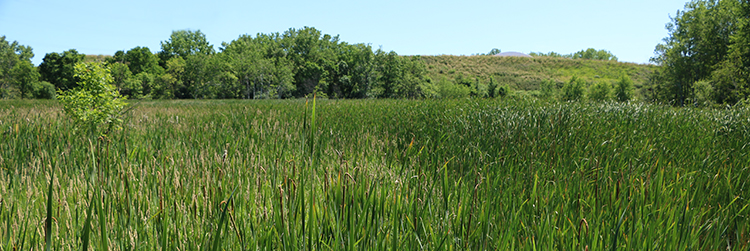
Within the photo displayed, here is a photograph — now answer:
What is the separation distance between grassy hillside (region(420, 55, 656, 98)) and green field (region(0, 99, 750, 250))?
79657 millimetres

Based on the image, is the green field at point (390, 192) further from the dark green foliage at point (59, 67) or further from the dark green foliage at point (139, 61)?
the dark green foliage at point (139, 61)

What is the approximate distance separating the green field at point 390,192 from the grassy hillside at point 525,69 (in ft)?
261

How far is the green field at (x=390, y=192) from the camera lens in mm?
1861

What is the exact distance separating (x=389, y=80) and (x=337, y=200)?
58.9 metres

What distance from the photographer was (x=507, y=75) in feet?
295

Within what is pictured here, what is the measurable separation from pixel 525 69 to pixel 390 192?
104 meters

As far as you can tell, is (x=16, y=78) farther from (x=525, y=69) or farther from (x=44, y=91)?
(x=525, y=69)

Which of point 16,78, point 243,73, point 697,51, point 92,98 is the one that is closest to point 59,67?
point 16,78

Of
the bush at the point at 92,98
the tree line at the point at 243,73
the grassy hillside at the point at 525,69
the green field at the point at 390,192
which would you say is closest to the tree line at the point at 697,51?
the tree line at the point at 243,73

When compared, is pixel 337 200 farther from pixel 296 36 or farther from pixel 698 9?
pixel 296 36

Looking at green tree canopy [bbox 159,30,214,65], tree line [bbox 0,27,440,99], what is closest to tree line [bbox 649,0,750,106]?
tree line [bbox 0,27,440,99]

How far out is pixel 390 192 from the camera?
2684mm

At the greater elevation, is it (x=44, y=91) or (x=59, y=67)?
(x=59, y=67)

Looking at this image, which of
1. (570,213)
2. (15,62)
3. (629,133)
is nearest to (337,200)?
(570,213)
